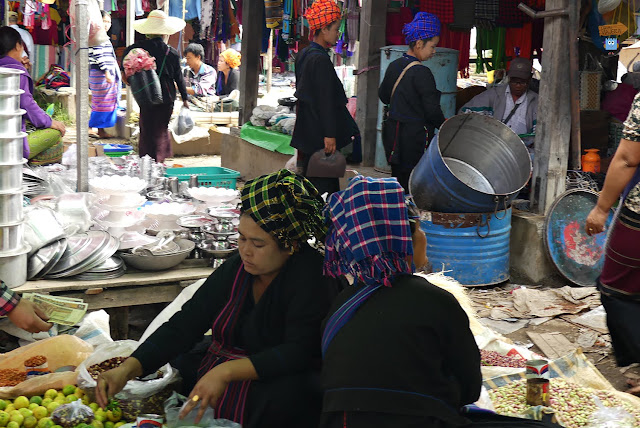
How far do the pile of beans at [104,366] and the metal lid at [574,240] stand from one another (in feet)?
12.1

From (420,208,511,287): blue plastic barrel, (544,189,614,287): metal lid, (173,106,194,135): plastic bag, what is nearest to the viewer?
(420,208,511,287): blue plastic barrel

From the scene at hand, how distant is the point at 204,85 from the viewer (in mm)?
13320

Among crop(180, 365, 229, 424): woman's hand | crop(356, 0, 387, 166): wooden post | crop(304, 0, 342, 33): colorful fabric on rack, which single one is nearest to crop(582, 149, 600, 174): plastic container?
crop(356, 0, 387, 166): wooden post

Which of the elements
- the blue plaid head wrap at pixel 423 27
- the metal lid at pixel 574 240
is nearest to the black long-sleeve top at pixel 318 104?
the blue plaid head wrap at pixel 423 27

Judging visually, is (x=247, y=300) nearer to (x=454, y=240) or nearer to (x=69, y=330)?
(x=69, y=330)

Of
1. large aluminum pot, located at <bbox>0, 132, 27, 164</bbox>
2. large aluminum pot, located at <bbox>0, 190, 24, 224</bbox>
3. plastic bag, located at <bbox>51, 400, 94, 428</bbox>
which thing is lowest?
plastic bag, located at <bbox>51, 400, 94, 428</bbox>

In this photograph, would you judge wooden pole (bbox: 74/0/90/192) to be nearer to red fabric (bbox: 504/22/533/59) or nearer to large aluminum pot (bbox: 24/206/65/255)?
large aluminum pot (bbox: 24/206/65/255)

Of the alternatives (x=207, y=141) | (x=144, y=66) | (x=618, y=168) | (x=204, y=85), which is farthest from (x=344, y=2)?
(x=618, y=168)

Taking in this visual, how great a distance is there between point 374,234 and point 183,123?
861 cm

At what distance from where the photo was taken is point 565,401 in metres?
3.21

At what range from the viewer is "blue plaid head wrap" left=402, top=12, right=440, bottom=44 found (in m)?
5.65

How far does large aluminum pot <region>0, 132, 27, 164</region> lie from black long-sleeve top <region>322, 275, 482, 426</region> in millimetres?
2092

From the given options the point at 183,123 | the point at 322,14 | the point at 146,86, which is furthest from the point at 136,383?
the point at 183,123

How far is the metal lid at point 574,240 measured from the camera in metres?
5.70
